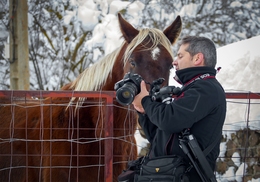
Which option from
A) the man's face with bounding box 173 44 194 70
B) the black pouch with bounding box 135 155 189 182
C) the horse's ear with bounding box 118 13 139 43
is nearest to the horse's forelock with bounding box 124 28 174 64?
the horse's ear with bounding box 118 13 139 43

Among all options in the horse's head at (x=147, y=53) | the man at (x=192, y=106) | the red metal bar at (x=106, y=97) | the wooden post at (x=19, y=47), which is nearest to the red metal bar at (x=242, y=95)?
the horse's head at (x=147, y=53)

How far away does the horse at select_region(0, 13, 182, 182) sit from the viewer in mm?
3463

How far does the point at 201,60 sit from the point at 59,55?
10.8 metres

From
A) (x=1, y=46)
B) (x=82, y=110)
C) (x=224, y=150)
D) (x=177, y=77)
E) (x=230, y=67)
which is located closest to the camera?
(x=177, y=77)

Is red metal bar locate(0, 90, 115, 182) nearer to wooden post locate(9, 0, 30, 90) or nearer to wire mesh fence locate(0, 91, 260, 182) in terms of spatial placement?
wire mesh fence locate(0, 91, 260, 182)

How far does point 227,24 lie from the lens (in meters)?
12.2

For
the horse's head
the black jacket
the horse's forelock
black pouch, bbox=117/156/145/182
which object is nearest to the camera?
the black jacket

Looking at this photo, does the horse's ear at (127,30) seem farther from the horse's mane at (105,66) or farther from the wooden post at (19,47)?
the wooden post at (19,47)

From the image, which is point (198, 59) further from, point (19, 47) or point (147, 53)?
point (19, 47)

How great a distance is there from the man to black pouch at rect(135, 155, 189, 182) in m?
0.07

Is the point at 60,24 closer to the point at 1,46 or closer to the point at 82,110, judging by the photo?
the point at 1,46

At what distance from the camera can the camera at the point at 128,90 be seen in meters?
1.87

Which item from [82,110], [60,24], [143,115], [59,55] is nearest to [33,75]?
[59,55]

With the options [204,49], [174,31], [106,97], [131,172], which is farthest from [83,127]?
[204,49]
